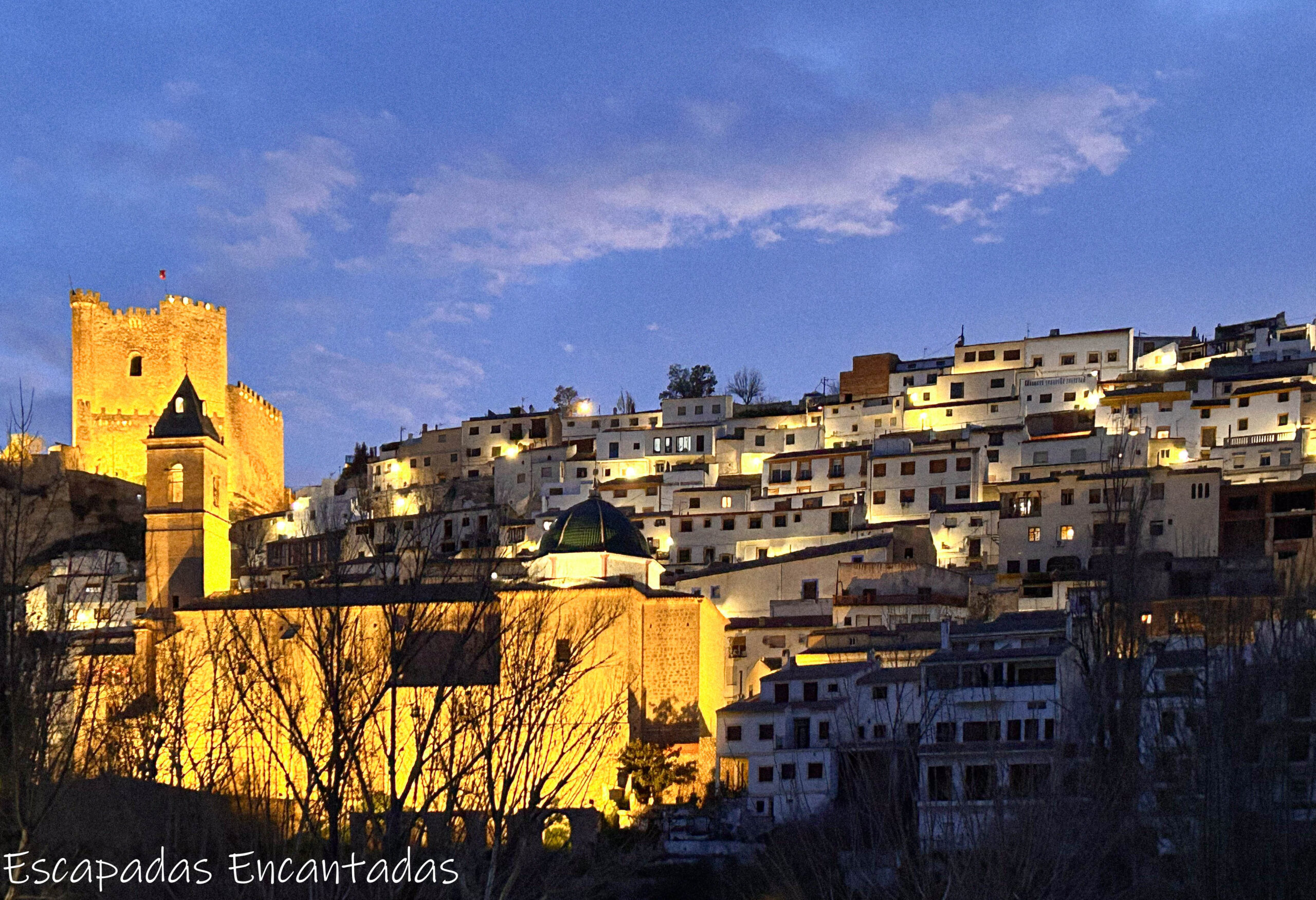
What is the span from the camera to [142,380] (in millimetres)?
76688

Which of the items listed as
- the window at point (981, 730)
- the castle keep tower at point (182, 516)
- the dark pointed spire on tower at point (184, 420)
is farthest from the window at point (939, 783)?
the dark pointed spire on tower at point (184, 420)

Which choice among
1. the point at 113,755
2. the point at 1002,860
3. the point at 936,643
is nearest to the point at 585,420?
the point at 936,643

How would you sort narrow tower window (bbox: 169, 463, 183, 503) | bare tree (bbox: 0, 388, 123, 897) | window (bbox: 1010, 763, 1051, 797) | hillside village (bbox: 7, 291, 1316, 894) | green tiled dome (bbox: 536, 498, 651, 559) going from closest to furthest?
bare tree (bbox: 0, 388, 123, 897)
window (bbox: 1010, 763, 1051, 797)
hillside village (bbox: 7, 291, 1316, 894)
green tiled dome (bbox: 536, 498, 651, 559)
narrow tower window (bbox: 169, 463, 183, 503)

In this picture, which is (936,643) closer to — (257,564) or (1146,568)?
(1146,568)

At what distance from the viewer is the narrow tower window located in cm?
4950

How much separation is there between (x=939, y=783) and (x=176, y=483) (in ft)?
81.3

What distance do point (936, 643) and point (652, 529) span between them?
20893mm

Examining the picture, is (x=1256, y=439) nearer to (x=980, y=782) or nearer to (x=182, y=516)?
(x=980, y=782)

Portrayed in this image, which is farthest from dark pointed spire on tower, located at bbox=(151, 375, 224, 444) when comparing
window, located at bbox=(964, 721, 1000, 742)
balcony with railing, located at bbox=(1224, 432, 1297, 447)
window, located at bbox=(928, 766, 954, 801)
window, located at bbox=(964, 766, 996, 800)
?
balcony with railing, located at bbox=(1224, 432, 1297, 447)

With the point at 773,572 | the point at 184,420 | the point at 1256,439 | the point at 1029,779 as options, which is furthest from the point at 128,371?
the point at 1029,779

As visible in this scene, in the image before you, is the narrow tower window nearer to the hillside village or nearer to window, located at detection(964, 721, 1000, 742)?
the hillside village

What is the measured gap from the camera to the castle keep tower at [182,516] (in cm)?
4891

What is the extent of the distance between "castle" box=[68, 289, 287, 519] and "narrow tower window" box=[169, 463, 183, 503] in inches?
1008

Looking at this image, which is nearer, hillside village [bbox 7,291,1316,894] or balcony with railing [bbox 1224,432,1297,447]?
hillside village [bbox 7,291,1316,894]
